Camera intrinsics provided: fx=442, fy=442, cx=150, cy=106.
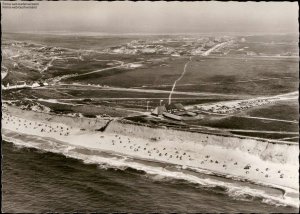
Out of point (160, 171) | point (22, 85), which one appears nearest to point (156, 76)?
point (160, 171)

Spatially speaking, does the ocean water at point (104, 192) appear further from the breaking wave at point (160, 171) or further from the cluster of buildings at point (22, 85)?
the cluster of buildings at point (22, 85)

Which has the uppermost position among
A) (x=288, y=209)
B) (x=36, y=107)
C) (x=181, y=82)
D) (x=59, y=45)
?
(x=59, y=45)

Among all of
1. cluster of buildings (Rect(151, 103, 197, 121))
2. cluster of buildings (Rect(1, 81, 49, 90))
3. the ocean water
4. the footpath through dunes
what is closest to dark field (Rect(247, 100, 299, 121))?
the footpath through dunes

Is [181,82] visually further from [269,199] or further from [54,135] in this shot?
[269,199]

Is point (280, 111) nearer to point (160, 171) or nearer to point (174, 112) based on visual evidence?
point (174, 112)

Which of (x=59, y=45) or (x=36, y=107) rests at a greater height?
(x=59, y=45)

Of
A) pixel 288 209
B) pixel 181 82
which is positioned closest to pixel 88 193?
pixel 288 209
